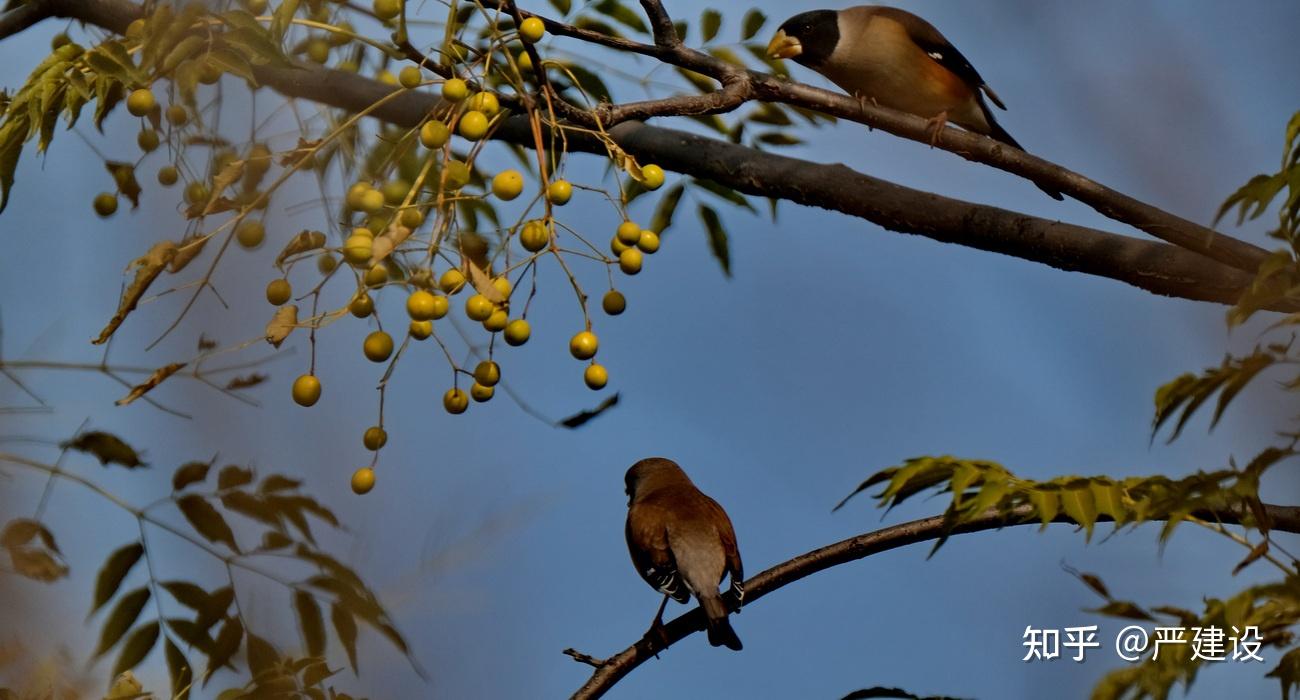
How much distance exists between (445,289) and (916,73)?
271cm

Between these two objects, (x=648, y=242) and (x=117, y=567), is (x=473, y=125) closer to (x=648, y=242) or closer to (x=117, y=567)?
(x=648, y=242)

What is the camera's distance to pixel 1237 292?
2.13 m

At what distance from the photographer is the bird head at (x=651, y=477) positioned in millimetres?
3547

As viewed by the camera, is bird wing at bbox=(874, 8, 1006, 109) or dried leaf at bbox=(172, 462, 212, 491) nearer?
dried leaf at bbox=(172, 462, 212, 491)

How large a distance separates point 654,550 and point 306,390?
1.63 meters

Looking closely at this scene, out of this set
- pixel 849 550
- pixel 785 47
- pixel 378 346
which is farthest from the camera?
pixel 785 47

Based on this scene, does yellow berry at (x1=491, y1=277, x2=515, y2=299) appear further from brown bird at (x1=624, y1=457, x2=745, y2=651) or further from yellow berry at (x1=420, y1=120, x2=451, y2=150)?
brown bird at (x1=624, y1=457, x2=745, y2=651)

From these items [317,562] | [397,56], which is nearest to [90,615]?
[317,562]

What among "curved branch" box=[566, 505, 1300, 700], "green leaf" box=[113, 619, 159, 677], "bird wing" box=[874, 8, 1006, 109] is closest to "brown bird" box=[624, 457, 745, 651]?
"curved branch" box=[566, 505, 1300, 700]

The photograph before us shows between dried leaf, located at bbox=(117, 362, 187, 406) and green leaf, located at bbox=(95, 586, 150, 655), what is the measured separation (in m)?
0.35

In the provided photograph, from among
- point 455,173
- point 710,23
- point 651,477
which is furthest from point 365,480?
point 651,477

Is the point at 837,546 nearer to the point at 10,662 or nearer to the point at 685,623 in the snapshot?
the point at 685,623

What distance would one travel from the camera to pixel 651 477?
12.0ft

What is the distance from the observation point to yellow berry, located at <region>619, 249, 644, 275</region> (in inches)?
71.8
